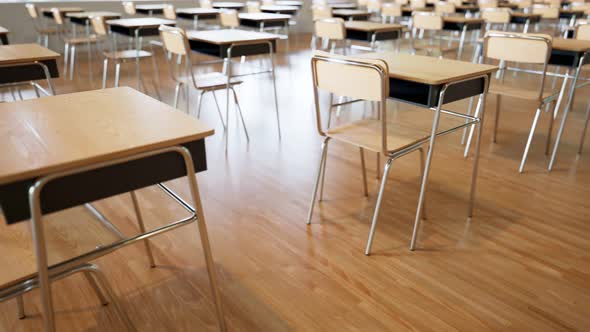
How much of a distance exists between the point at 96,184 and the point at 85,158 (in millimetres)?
92

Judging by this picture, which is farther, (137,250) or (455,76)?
(137,250)

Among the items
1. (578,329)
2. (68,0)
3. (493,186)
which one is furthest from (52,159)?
(68,0)

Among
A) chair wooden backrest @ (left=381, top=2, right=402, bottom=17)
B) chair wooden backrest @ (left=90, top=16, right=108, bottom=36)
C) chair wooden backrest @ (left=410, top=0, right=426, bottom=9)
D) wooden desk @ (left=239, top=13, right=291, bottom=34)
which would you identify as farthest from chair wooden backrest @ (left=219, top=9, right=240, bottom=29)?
chair wooden backrest @ (left=410, top=0, right=426, bottom=9)

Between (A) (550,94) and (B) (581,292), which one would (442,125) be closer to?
(A) (550,94)

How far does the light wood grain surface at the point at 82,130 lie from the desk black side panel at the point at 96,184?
0.05m

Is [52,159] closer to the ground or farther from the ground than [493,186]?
farther from the ground

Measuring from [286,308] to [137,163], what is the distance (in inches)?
35.2

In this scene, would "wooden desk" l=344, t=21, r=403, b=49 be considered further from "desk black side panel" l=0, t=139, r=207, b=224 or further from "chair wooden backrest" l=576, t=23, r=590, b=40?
"desk black side panel" l=0, t=139, r=207, b=224

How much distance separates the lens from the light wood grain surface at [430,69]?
186 cm

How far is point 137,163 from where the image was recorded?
1151 millimetres

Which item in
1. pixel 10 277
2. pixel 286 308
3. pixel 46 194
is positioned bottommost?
pixel 286 308

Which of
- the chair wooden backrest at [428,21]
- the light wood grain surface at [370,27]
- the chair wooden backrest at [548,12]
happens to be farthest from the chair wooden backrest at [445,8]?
the light wood grain surface at [370,27]

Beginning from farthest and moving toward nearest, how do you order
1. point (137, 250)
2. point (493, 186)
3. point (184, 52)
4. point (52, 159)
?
point (184, 52), point (493, 186), point (137, 250), point (52, 159)

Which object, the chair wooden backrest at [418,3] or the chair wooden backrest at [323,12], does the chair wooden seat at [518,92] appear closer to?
the chair wooden backrest at [323,12]
